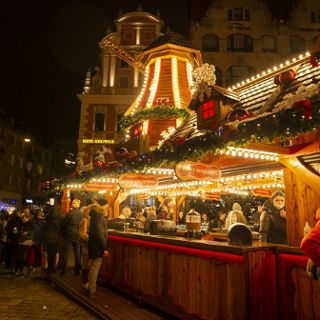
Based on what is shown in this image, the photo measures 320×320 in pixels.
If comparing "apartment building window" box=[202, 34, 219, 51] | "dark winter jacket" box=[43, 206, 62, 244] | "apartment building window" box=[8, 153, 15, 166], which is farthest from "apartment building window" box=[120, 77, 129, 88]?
"apartment building window" box=[8, 153, 15, 166]

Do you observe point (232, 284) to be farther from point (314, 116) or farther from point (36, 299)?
point (36, 299)

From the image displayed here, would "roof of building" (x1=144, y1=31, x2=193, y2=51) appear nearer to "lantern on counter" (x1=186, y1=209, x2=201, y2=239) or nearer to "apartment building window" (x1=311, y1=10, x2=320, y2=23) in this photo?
"lantern on counter" (x1=186, y1=209, x2=201, y2=239)

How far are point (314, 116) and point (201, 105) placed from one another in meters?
3.09

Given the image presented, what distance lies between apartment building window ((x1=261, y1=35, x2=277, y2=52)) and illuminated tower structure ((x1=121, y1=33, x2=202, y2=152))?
56.1 ft

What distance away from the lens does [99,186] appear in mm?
12023

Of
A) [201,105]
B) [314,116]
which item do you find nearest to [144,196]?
[201,105]

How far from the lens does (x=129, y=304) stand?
22.7 feet

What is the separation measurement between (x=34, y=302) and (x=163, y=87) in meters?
10.2

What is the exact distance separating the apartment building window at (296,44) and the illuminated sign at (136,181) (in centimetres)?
2542

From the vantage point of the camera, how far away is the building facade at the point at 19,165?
43125mm

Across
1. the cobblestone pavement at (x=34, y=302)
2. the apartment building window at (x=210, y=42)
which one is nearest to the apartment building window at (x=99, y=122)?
the apartment building window at (x=210, y=42)

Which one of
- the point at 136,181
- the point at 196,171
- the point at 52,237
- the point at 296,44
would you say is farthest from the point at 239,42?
the point at 52,237

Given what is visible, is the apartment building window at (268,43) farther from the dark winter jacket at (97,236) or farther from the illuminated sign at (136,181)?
the dark winter jacket at (97,236)

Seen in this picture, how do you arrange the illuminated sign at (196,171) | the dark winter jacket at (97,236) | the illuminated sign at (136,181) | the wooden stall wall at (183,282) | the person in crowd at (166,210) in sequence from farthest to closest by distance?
the person in crowd at (166,210), the illuminated sign at (136,181), the dark winter jacket at (97,236), the illuminated sign at (196,171), the wooden stall wall at (183,282)
